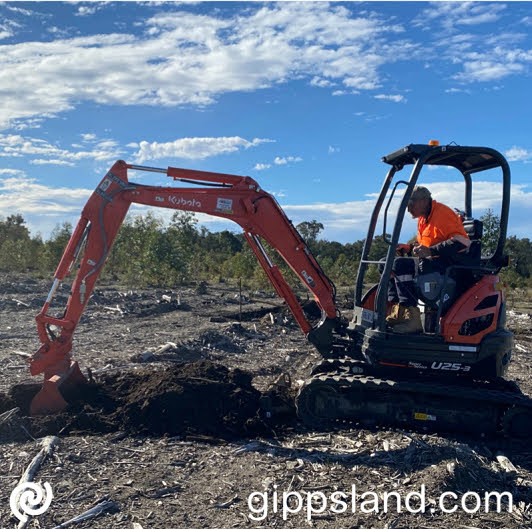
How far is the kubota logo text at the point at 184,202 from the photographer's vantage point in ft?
24.8

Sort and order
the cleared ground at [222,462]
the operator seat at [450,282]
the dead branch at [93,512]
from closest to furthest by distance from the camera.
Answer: the dead branch at [93,512], the cleared ground at [222,462], the operator seat at [450,282]

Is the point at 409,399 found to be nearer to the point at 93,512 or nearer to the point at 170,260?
the point at 93,512

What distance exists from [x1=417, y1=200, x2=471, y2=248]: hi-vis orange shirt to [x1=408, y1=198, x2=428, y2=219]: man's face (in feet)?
0.31

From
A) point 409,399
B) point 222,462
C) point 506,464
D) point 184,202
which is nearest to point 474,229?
point 409,399

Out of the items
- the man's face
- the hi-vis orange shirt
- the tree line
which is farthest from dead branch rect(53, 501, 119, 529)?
the tree line

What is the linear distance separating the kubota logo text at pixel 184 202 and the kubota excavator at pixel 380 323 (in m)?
0.01

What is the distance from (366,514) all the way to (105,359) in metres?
6.86

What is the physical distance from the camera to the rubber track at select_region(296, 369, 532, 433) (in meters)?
6.73

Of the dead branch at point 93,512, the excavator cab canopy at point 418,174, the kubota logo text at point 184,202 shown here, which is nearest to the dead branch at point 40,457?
the dead branch at point 93,512

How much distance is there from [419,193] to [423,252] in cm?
75

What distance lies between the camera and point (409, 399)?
6953 mm

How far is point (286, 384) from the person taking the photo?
8406 millimetres

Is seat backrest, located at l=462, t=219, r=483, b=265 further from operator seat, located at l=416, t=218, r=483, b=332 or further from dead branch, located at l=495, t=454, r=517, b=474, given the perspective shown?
dead branch, located at l=495, t=454, r=517, b=474

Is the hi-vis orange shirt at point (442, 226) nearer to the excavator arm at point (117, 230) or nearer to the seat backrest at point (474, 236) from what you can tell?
the seat backrest at point (474, 236)
